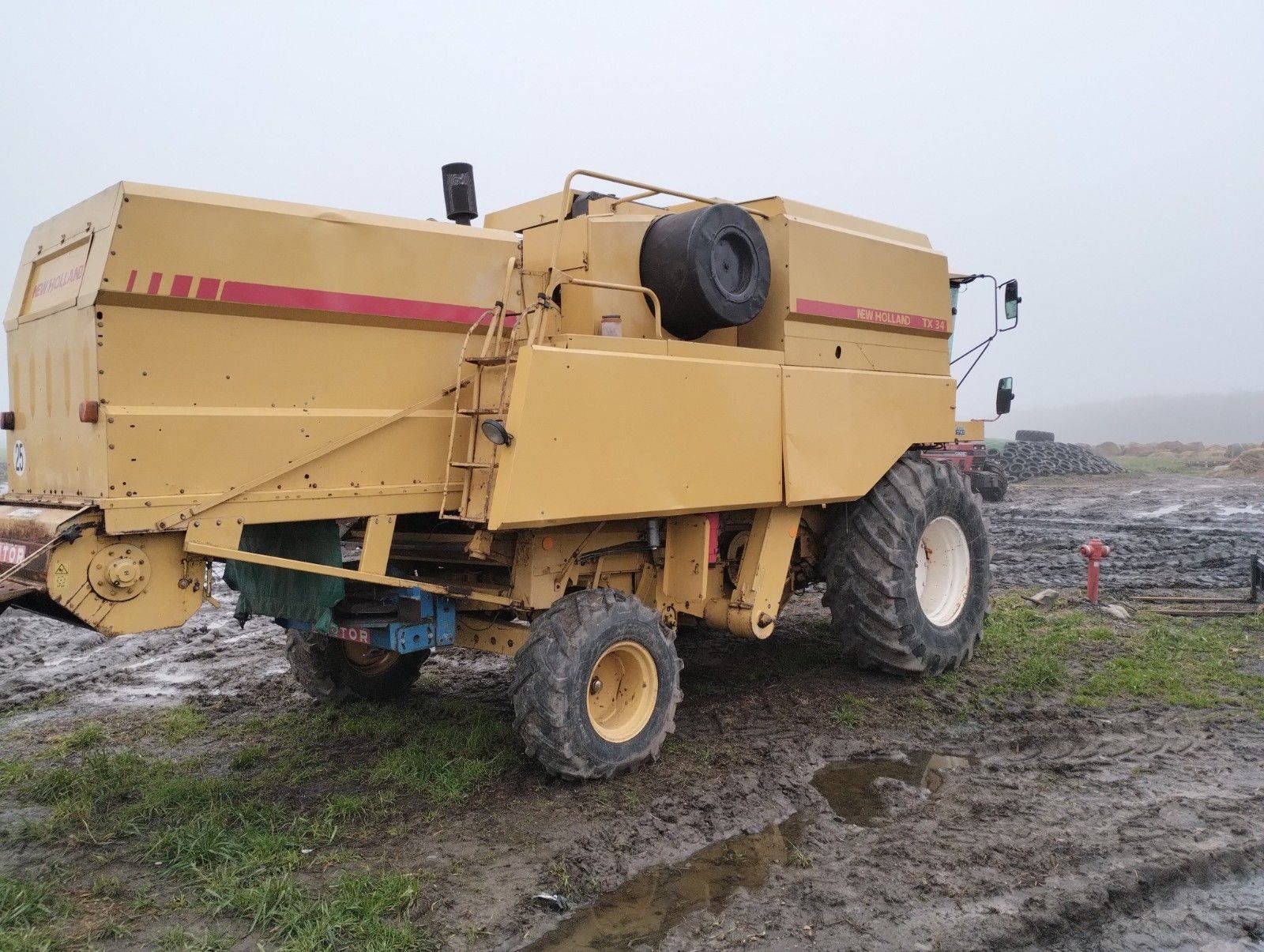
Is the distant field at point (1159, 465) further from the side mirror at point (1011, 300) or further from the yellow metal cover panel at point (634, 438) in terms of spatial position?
the yellow metal cover panel at point (634, 438)

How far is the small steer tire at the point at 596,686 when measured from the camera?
182 inches

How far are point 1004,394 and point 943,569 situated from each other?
1.45 meters

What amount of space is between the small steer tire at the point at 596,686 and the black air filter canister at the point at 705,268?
1.53m

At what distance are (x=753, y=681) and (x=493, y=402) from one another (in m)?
3.07

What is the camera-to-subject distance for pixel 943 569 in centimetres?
716

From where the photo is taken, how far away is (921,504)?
6539mm

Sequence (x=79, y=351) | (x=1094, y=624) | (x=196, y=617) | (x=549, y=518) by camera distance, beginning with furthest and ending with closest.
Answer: (x=196, y=617), (x=1094, y=624), (x=549, y=518), (x=79, y=351)

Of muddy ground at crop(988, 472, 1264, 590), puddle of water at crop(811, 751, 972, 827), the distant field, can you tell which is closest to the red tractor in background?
muddy ground at crop(988, 472, 1264, 590)

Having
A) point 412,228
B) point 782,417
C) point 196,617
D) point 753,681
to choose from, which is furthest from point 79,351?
point 196,617

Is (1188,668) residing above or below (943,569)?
below

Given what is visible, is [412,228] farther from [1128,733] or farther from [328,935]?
[1128,733]

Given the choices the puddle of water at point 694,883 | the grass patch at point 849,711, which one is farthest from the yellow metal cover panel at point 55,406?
the grass patch at point 849,711

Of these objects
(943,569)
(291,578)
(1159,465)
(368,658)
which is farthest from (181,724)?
(1159,465)

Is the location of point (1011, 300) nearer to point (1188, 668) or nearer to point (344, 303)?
point (1188, 668)
